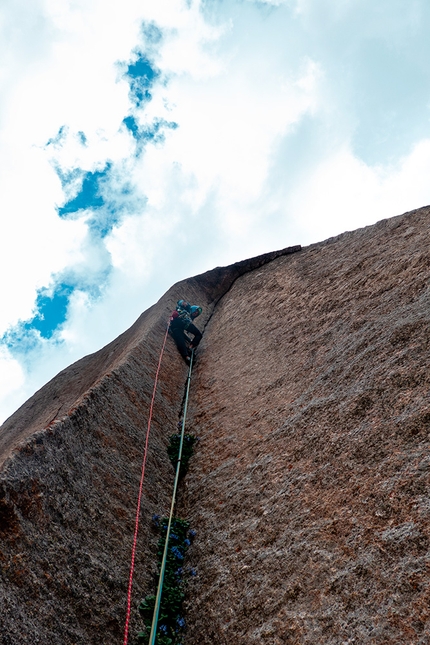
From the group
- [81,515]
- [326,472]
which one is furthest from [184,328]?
[326,472]

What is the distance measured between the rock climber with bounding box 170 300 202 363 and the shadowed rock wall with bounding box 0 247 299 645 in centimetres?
303

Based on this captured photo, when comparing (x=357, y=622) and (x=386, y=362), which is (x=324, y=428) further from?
(x=357, y=622)

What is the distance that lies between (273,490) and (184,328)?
7124 mm

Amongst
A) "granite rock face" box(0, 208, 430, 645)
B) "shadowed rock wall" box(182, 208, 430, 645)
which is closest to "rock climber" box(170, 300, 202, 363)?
"shadowed rock wall" box(182, 208, 430, 645)

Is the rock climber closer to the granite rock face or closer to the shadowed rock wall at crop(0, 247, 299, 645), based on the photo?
the granite rock face

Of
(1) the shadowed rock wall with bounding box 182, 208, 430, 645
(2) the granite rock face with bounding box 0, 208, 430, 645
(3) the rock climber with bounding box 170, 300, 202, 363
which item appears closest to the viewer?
(1) the shadowed rock wall with bounding box 182, 208, 430, 645

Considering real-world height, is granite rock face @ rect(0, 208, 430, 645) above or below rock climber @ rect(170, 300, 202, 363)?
below

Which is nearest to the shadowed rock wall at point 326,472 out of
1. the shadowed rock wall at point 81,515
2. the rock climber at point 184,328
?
the shadowed rock wall at point 81,515

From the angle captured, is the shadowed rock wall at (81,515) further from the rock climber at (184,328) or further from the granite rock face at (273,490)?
the rock climber at (184,328)

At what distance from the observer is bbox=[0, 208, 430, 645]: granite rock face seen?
436 cm

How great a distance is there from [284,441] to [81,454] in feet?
9.24

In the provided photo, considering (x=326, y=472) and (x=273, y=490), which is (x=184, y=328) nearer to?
(x=273, y=490)

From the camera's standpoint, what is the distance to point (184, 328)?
12625 millimetres

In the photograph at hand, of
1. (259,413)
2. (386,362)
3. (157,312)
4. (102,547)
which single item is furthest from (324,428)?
(157,312)
